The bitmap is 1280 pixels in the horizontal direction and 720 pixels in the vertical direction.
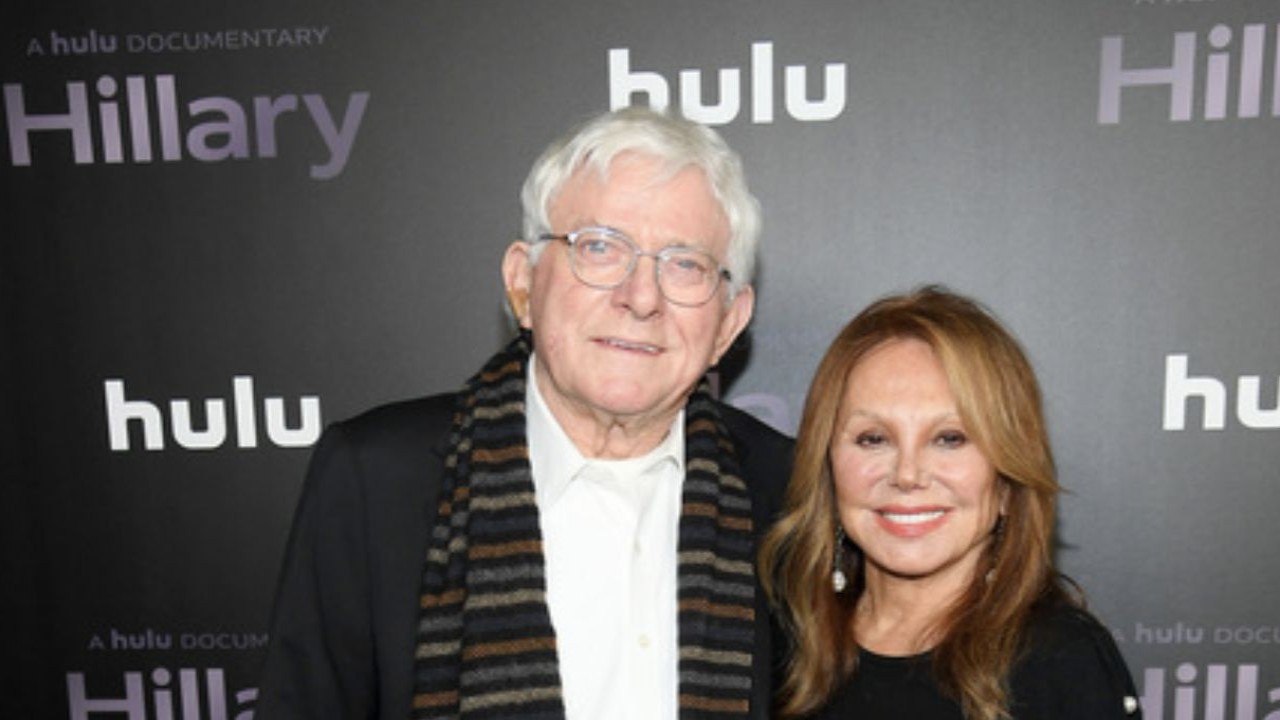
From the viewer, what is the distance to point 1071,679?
1.31 m

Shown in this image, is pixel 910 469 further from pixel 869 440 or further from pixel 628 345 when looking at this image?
pixel 628 345

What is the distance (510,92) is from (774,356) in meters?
0.86

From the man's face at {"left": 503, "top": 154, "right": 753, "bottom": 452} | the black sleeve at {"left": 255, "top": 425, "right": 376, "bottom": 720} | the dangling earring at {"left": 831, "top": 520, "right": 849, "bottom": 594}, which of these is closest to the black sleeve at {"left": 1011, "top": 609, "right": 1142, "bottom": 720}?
the dangling earring at {"left": 831, "top": 520, "right": 849, "bottom": 594}

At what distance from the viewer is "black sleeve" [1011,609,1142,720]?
1.30 meters

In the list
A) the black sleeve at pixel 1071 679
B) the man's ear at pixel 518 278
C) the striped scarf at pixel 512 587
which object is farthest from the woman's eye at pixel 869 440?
the man's ear at pixel 518 278

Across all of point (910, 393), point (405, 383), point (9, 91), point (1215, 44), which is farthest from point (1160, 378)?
point (9, 91)

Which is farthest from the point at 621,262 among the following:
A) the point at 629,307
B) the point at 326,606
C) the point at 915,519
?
the point at 326,606

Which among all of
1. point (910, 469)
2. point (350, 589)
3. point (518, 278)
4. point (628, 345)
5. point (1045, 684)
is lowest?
point (1045, 684)

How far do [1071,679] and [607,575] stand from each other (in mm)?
701

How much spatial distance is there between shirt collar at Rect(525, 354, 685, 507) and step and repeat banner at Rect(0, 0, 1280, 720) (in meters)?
0.62

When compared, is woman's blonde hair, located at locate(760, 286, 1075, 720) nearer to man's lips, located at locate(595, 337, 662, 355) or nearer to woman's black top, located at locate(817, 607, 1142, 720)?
woman's black top, located at locate(817, 607, 1142, 720)

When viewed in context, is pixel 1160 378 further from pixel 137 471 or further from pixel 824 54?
pixel 137 471

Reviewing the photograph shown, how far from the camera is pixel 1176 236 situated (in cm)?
203

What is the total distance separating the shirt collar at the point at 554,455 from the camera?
150 centimetres
